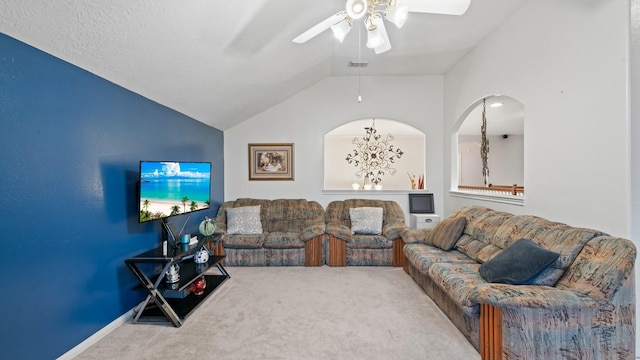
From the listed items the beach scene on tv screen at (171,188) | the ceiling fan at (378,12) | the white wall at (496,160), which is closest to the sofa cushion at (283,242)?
the beach scene on tv screen at (171,188)

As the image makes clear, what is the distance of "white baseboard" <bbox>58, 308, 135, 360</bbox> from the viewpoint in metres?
1.94

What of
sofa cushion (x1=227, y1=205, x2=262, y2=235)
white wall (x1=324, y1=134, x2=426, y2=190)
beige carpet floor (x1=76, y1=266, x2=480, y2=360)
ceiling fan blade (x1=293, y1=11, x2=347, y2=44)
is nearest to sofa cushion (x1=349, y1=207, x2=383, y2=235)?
beige carpet floor (x1=76, y1=266, x2=480, y2=360)

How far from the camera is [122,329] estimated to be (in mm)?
2357

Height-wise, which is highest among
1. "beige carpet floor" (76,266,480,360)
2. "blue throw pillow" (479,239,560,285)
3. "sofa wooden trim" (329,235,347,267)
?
"blue throw pillow" (479,239,560,285)

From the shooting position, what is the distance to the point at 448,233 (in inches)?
128

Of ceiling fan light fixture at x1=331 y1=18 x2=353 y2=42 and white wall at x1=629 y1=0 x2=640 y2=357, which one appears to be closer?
white wall at x1=629 y1=0 x2=640 y2=357

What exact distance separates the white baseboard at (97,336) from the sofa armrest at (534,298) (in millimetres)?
2818

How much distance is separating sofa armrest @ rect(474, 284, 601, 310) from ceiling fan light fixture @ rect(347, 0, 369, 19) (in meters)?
1.95

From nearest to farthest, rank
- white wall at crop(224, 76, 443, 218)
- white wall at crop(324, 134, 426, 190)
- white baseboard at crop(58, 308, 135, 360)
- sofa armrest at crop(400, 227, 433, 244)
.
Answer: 1. white baseboard at crop(58, 308, 135, 360)
2. sofa armrest at crop(400, 227, 433, 244)
3. white wall at crop(224, 76, 443, 218)
4. white wall at crop(324, 134, 426, 190)

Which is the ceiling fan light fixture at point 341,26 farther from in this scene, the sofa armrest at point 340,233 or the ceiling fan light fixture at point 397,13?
the sofa armrest at point 340,233

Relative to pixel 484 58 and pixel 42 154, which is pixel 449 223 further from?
pixel 42 154

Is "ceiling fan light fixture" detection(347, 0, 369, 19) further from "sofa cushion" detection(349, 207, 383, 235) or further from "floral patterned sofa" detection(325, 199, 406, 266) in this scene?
"sofa cushion" detection(349, 207, 383, 235)

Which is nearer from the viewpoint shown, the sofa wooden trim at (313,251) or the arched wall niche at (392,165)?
the sofa wooden trim at (313,251)

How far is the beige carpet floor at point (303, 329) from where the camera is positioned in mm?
2029
